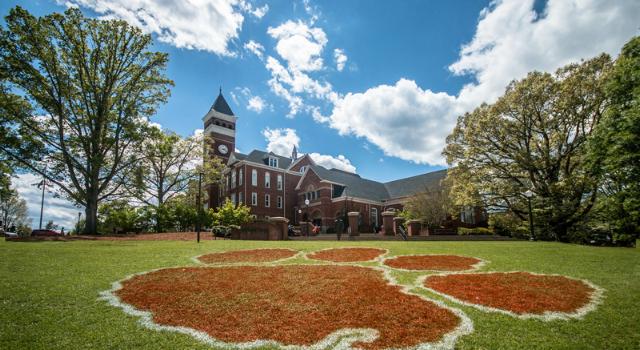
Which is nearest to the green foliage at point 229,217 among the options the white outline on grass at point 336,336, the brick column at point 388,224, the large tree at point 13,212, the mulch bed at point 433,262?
the brick column at point 388,224

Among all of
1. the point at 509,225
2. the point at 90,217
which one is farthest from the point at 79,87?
the point at 509,225

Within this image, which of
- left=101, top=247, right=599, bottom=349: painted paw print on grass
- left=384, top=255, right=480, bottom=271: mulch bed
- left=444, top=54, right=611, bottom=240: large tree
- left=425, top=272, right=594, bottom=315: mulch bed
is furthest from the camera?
left=444, top=54, right=611, bottom=240: large tree

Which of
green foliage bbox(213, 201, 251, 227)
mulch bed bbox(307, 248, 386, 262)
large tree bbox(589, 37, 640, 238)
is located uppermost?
large tree bbox(589, 37, 640, 238)

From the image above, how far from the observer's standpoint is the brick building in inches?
1539

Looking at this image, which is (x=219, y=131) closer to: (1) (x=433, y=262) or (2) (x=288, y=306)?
(1) (x=433, y=262)

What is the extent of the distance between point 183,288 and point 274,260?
15.5 ft

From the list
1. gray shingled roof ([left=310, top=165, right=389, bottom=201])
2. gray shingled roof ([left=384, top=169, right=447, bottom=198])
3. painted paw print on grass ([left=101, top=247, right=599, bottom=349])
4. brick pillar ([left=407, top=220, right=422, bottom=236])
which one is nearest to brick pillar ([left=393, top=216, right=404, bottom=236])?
brick pillar ([left=407, top=220, right=422, bottom=236])

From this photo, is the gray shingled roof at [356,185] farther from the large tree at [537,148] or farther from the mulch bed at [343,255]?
the mulch bed at [343,255]

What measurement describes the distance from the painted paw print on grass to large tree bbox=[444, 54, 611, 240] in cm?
1534

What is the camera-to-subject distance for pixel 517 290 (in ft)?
21.6

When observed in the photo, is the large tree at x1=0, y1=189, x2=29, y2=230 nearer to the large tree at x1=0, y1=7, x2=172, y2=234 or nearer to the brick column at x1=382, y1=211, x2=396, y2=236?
the large tree at x1=0, y1=7, x2=172, y2=234

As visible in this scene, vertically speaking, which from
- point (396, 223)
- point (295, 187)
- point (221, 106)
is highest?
A: point (221, 106)

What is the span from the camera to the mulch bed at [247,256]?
11.0 meters

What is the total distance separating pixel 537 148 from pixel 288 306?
76.6ft
